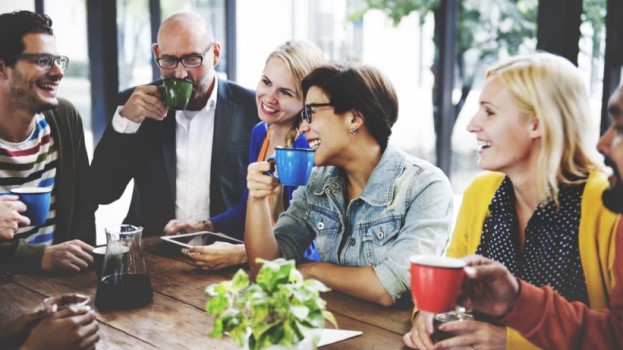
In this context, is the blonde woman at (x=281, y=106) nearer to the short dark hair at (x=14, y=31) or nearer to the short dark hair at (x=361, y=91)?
the short dark hair at (x=361, y=91)

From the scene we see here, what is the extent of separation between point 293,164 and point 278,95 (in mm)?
725

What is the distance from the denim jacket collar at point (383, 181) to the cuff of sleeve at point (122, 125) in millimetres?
1006

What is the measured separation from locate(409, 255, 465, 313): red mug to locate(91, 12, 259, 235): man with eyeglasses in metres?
1.74

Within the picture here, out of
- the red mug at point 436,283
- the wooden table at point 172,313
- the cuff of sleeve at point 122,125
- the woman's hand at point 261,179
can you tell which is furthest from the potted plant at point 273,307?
the cuff of sleeve at point 122,125

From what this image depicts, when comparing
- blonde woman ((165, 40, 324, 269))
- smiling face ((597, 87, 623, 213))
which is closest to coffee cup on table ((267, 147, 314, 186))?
blonde woman ((165, 40, 324, 269))

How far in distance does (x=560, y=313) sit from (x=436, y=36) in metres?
3.05

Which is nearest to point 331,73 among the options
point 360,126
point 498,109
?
point 360,126

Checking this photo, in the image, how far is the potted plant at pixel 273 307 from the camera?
3.47ft

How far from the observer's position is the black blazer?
8.85 ft

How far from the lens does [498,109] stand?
5.05 ft

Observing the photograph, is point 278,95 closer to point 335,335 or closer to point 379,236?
point 379,236

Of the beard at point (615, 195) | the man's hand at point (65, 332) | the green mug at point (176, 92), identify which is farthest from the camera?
the green mug at point (176, 92)

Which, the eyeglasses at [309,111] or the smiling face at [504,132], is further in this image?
the eyeglasses at [309,111]

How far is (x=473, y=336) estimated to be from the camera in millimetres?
1314
